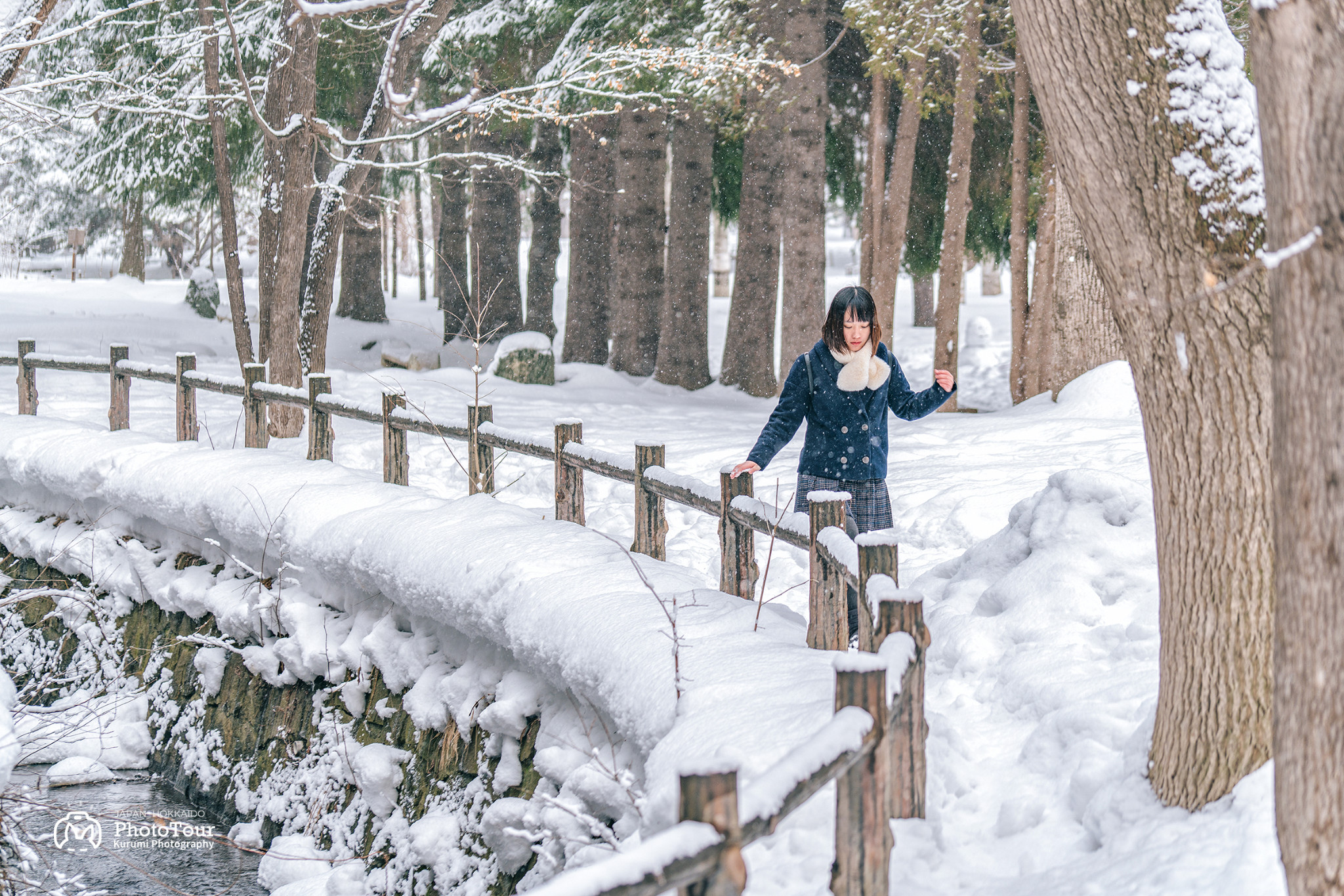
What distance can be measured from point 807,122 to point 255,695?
9.92 meters

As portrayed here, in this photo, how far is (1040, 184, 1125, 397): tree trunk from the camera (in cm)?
1195

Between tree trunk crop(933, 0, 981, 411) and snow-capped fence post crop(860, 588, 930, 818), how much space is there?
9.30 m

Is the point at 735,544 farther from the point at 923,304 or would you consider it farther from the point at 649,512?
the point at 923,304

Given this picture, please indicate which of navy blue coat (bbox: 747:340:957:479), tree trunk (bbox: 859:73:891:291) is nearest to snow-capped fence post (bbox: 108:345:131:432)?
navy blue coat (bbox: 747:340:957:479)

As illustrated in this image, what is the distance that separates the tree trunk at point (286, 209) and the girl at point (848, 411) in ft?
21.4

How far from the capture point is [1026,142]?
13.1 m

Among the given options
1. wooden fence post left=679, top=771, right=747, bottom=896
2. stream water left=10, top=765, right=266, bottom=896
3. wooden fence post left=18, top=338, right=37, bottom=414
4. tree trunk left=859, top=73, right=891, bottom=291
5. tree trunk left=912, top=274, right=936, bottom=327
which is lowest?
stream water left=10, top=765, right=266, bottom=896

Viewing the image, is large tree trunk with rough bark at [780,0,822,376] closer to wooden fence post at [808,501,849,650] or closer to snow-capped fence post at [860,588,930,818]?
wooden fence post at [808,501,849,650]

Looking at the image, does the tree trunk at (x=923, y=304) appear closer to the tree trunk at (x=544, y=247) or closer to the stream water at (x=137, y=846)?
the tree trunk at (x=544, y=247)

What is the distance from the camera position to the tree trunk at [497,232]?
1839cm

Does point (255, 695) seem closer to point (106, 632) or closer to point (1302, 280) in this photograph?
point (106, 632)

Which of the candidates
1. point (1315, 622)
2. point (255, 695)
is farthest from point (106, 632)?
point (1315, 622)

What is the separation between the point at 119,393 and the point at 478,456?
15.4ft

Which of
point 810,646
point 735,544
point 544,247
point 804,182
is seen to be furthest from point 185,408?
point 544,247
